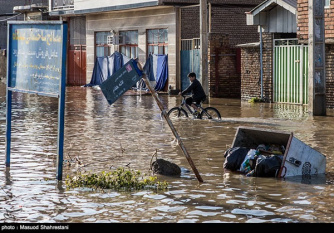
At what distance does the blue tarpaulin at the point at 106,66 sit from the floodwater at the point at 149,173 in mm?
16778

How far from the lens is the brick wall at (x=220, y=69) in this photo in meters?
34.1

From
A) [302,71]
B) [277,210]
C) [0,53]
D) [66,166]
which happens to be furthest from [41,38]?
[0,53]

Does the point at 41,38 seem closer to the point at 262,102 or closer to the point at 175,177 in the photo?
the point at 175,177

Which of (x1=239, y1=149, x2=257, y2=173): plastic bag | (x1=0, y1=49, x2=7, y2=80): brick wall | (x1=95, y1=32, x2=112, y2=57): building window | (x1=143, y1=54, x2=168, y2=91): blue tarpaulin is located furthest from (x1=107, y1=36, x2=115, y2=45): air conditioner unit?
(x1=239, y1=149, x2=257, y2=173): plastic bag

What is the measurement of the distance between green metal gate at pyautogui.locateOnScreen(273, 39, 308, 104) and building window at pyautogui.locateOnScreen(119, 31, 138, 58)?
13.5 metres

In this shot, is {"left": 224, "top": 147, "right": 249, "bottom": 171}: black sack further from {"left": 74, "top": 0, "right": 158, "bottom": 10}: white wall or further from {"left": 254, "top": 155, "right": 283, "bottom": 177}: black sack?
{"left": 74, "top": 0, "right": 158, "bottom": 10}: white wall

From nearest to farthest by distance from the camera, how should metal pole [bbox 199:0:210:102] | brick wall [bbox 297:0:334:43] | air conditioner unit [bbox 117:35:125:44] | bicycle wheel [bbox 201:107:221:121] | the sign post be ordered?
the sign post → bicycle wheel [bbox 201:107:221:121] → brick wall [bbox 297:0:334:43] → metal pole [bbox 199:0:210:102] → air conditioner unit [bbox 117:35:125:44]

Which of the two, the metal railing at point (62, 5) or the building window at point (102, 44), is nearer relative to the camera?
the building window at point (102, 44)

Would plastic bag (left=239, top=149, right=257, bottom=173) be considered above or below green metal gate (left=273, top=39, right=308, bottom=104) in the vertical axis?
below

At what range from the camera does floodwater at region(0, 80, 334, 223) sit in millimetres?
9305

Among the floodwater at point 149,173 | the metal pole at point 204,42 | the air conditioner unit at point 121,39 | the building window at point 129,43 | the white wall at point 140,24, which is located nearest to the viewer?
the floodwater at point 149,173

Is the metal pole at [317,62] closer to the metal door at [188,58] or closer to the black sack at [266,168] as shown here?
the black sack at [266,168]

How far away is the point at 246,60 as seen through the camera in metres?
31.2

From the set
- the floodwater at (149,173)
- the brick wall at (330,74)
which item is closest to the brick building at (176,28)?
the brick wall at (330,74)
